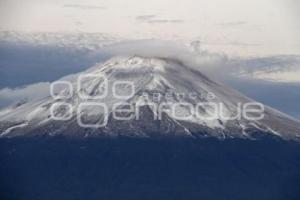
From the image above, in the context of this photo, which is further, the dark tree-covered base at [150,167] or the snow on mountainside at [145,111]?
the snow on mountainside at [145,111]

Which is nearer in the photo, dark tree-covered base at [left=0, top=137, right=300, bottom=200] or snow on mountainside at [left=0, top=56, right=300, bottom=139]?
dark tree-covered base at [left=0, top=137, right=300, bottom=200]

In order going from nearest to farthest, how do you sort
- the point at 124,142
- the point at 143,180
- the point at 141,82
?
the point at 143,180
the point at 124,142
the point at 141,82

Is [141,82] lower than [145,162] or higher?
higher

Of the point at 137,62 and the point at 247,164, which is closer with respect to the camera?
the point at 247,164

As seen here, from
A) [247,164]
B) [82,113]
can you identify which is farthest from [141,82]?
[247,164]

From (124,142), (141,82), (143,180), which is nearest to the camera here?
(143,180)

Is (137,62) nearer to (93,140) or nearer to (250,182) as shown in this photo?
(93,140)

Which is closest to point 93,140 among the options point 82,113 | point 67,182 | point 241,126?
point 82,113
